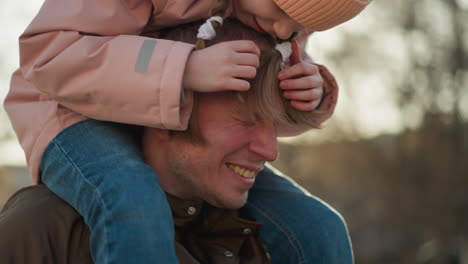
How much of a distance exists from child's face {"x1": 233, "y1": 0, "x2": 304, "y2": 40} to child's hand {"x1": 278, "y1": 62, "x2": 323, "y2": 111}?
124mm

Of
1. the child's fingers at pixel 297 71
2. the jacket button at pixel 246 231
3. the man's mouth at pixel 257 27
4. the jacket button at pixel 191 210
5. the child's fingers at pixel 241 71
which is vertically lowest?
the jacket button at pixel 246 231

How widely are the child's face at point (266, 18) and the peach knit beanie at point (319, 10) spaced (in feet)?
0.20

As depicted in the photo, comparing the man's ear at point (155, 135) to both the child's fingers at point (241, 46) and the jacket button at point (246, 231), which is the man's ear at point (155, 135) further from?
the child's fingers at point (241, 46)

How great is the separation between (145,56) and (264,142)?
2.35 ft

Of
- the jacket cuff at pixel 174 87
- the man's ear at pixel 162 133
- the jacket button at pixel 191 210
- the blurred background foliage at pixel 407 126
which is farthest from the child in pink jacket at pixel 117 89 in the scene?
the blurred background foliage at pixel 407 126

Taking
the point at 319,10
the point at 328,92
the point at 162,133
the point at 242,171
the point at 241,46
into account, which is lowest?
the point at 242,171

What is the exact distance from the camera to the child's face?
228cm

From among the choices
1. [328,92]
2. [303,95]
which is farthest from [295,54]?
[328,92]

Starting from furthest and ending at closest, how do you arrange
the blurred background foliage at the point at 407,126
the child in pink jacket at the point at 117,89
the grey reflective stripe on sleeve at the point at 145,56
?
the blurred background foliage at the point at 407,126, the grey reflective stripe on sleeve at the point at 145,56, the child in pink jacket at the point at 117,89

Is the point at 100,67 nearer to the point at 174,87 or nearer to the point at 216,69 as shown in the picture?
the point at 174,87

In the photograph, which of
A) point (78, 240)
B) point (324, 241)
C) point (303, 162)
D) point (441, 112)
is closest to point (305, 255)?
point (324, 241)

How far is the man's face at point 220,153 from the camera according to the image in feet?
8.59

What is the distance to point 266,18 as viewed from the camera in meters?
2.33

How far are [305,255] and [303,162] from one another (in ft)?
34.8
